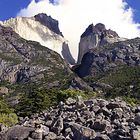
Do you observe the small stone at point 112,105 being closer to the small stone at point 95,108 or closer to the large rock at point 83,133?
the small stone at point 95,108

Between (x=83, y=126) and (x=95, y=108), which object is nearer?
(x=83, y=126)

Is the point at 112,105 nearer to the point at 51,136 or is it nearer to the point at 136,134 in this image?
the point at 51,136

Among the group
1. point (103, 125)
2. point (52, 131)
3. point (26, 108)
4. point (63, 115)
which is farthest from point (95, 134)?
point (26, 108)

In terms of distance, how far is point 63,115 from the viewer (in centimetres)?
5053

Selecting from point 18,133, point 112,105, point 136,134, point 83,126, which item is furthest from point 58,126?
point 112,105

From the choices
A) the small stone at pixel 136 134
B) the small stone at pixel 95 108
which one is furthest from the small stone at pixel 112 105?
the small stone at pixel 136 134

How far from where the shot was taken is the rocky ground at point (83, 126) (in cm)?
4253

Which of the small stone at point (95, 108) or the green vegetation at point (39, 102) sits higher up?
the green vegetation at point (39, 102)

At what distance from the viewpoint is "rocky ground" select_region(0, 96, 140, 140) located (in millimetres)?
42531

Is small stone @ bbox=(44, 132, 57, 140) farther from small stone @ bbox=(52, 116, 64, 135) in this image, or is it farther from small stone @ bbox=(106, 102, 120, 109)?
small stone @ bbox=(106, 102, 120, 109)

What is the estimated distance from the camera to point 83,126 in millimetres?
44656

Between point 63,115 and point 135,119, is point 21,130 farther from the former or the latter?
point 135,119

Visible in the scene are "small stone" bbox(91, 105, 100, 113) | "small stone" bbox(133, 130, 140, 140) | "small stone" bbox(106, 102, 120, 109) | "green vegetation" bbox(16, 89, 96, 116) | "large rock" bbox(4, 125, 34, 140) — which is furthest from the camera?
"green vegetation" bbox(16, 89, 96, 116)

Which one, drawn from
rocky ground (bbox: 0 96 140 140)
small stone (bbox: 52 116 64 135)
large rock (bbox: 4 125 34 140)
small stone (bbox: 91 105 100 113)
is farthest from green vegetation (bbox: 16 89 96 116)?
large rock (bbox: 4 125 34 140)
